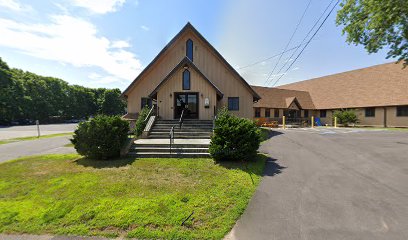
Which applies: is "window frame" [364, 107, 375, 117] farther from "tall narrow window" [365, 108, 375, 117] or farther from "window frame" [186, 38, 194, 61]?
"window frame" [186, 38, 194, 61]

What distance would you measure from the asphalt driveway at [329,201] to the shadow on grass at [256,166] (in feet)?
0.14

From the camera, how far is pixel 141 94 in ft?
61.6

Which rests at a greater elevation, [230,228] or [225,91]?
[225,91]

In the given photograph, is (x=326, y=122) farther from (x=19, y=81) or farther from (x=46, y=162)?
(x=19, y=81)

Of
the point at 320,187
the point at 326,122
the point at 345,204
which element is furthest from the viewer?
the point at 326,122

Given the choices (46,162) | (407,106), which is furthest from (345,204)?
(407,106)

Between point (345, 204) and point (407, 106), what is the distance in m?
32.8

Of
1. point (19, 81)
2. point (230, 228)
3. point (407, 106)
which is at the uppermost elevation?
point (19, 81)

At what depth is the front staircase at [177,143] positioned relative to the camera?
30.9 feet

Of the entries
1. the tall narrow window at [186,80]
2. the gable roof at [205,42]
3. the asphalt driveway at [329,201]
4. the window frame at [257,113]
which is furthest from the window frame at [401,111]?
the tall narrow window at [186,80]

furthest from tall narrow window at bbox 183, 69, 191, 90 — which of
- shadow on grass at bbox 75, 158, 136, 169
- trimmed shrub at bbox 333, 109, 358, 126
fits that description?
trimmed shrub at bbox 333, 109, 358, 126

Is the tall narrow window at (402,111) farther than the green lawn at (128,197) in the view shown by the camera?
Yes

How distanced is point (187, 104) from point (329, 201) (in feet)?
43.1

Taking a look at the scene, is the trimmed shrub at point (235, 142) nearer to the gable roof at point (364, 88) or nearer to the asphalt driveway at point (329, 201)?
the asphalt driveway at point (329, 201)
